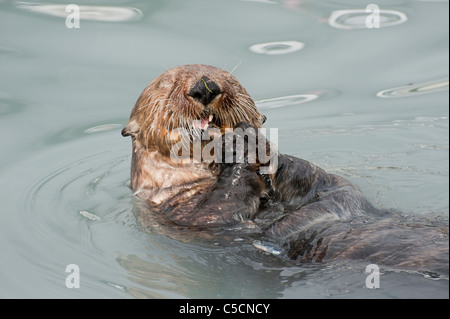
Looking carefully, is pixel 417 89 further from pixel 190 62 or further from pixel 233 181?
pixel 233 181

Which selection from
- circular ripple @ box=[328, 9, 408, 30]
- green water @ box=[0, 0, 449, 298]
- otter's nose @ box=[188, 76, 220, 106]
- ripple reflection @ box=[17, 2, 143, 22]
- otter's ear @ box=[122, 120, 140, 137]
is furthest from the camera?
circular ripple @ box=[328, 9, 408, 30]

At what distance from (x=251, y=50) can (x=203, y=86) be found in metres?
3.85

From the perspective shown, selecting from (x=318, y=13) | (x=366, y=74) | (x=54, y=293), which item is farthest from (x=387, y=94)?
(x=54, y=293)

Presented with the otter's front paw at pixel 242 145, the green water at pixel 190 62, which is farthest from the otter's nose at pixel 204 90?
the green water at pixel 190 62

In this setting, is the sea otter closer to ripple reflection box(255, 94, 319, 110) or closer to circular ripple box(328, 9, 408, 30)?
ripple reflection box(255, 94, 319, 110)

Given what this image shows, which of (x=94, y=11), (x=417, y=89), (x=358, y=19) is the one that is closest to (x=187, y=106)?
(x=417, y=89)

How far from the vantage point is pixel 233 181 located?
4406mm

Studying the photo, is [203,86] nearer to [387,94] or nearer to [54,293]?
[54,293]

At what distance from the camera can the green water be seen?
159 inches

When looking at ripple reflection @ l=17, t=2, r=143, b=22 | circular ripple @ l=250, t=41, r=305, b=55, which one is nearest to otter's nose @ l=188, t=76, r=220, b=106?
circular ripple @ l=250, t=41, r=305, b=55

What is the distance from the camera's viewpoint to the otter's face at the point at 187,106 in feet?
14.6

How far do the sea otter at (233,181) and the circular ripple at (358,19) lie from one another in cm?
404

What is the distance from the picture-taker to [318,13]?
340 inches

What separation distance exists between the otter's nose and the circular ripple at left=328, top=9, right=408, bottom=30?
177 inches
